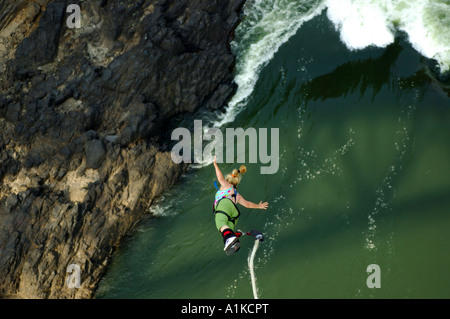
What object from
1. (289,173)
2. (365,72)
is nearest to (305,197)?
(289,173)

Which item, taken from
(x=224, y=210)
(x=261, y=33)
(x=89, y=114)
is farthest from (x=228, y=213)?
(x=261, y=33)

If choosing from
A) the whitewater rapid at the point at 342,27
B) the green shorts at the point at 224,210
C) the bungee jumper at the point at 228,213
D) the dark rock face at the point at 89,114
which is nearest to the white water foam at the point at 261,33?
the whitewater rapid at the point at 342,27

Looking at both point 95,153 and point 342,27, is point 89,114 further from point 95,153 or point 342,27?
point 342,27

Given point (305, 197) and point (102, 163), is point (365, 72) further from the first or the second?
point (102, 163)

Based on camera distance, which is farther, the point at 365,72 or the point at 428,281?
the point at 365,72

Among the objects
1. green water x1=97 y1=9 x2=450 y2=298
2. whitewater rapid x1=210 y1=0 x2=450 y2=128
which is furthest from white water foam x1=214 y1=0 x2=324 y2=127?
green water x1=97 y1=9 x2=450 y2=298

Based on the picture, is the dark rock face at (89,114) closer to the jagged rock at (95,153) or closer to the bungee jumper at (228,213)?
the jagged rock at (95,153)
